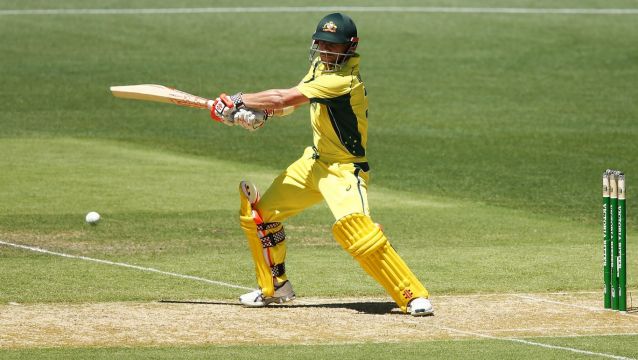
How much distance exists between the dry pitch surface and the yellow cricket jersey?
138 centimetres

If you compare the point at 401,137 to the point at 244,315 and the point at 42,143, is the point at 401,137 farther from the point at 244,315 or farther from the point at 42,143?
the point at 244,315

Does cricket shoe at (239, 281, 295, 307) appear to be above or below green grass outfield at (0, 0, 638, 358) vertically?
below

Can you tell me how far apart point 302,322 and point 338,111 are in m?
1.83

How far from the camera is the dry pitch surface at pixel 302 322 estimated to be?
33.1 ft

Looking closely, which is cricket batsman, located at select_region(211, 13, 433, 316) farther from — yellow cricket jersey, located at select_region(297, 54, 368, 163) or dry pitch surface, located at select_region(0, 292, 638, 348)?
dry pitch surface, located at select_region(0, 292, 638, 348)

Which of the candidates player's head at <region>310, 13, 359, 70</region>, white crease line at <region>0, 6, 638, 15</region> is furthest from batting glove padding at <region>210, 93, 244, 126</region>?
white crease line at <region>0, 6, 638, 15</region>

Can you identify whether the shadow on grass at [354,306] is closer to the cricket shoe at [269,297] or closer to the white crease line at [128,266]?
the cricket shoe at [269,297]

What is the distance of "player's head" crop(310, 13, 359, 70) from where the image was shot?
439 inches

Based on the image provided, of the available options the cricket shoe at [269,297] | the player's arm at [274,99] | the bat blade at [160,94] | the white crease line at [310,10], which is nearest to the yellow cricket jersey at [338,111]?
the player's arm at [274,99]

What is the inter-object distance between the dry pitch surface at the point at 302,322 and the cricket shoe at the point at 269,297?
13 cm

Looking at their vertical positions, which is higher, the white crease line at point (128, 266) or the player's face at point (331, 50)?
the player's face at point (331, 50)

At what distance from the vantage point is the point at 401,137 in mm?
23719

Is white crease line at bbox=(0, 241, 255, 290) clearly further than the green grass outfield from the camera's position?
No

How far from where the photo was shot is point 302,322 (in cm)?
1078
